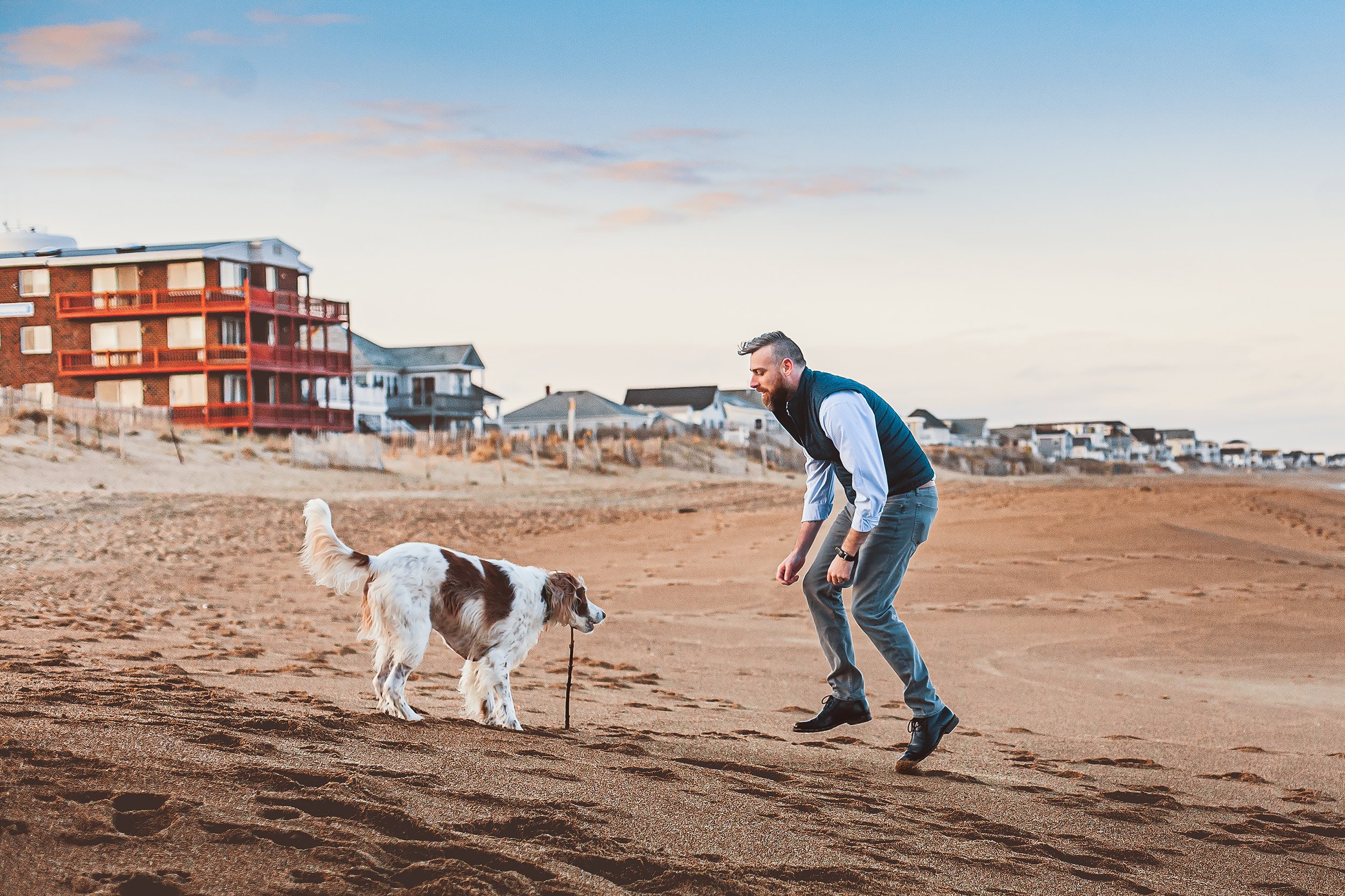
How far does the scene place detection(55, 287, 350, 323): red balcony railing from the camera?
46.7 metres

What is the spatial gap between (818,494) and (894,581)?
2.27ft

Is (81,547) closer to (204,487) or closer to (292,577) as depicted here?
(292,577)

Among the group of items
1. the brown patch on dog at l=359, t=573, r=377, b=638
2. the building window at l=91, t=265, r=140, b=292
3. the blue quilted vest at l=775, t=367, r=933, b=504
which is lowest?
the brown patch on dog at l=359, t=573, r=377, b=638

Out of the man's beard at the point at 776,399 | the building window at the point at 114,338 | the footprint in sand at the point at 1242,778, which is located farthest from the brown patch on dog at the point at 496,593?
the building window at the point at 114,338

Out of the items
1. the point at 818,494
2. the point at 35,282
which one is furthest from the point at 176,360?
the point at 818,494

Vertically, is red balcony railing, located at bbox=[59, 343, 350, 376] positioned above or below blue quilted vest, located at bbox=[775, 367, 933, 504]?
above

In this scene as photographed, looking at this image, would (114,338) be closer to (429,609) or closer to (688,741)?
(429,609)

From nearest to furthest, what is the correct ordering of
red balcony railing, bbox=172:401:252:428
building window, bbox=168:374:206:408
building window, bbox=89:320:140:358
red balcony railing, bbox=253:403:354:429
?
red balcony railing, bbox=172:401:252:428 → red balcony railing, bbox=253:403:354:429 → building window, bbox=168:374:206:408 → building window, bbox=89:320:140:358

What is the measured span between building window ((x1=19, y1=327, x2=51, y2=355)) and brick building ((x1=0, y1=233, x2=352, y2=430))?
46mm

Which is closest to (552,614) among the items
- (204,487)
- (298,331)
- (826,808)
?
(826,808)

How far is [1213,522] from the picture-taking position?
72.6 feet

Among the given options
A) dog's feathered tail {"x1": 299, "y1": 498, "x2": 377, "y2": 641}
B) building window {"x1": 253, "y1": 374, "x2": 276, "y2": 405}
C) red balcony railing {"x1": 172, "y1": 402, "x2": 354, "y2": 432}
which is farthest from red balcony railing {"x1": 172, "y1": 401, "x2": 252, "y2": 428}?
dog's feathered tail {"x1": 299, "y1": 498, "x2": 377, "y2": 641}

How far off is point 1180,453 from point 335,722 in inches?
7862

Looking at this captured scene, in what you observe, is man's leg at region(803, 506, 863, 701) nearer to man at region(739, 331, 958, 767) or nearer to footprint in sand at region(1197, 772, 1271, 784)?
man at region(739, 331, 958, 767)
